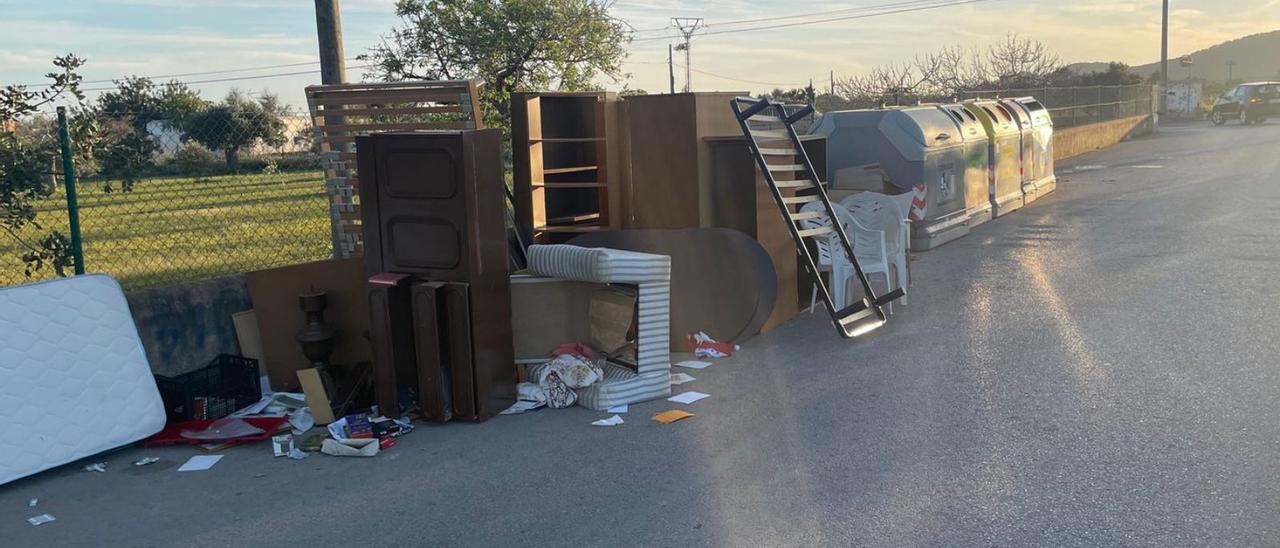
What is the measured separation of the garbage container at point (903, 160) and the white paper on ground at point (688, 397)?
6149mm

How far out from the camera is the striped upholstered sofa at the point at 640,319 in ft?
20.5

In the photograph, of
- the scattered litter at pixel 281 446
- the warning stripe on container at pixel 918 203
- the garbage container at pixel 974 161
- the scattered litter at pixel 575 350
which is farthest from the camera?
the garbage container at pixel 974 161

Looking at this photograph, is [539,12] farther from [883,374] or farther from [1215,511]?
[1215,511]

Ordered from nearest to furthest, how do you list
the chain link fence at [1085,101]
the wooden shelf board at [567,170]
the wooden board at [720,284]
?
1. the wooden board at [720,284]
2. the wooden shelf board at [567,170]
3. the chain link fence at [1085,101]

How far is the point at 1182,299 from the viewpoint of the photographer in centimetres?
849

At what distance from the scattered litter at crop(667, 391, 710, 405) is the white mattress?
2.94 m

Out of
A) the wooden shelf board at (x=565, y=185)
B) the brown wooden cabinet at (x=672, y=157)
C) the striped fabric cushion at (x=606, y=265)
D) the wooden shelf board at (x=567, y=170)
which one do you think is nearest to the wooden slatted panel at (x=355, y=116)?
the wooden shelf board at (x=565, y=185)

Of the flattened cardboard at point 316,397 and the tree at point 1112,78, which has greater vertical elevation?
the tree at point 1112,78

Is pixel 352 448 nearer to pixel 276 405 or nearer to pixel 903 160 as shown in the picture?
pixel 276 405

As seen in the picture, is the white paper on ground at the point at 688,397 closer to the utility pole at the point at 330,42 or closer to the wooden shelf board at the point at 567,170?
the wooden shelf board at the point at 567,170

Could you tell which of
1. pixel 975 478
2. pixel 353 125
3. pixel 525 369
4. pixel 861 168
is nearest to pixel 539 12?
pixel 861 168

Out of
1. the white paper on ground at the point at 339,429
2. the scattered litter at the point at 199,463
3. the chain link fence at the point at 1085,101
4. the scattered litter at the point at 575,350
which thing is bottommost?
the scattered litter at the point at 199,463

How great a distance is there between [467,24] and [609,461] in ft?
37.5

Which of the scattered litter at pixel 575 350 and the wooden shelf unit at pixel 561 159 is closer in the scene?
the scattered litter at pixel 575 350
